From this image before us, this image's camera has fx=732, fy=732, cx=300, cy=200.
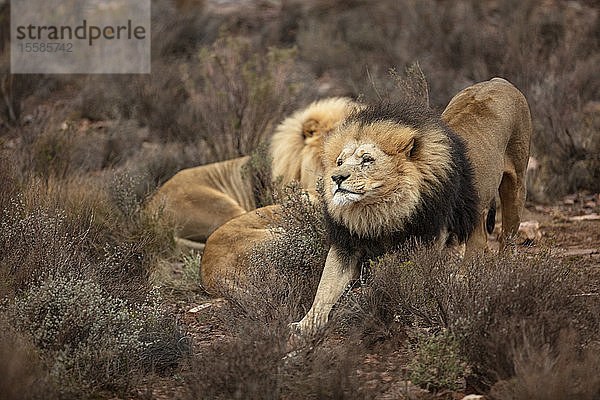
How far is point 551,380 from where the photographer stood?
10.7 ft

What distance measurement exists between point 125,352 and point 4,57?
1064 cm

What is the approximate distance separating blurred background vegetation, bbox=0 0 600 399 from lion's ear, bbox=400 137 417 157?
68 centimetres

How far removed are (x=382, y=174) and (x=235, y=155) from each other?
573cm

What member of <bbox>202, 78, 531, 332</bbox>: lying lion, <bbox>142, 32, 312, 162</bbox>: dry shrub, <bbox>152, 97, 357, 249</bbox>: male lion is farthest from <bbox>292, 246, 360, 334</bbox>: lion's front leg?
<bbox>142, 32, 312, 162</bbox>: dry shrub

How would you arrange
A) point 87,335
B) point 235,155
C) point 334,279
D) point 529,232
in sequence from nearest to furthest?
point 87,335 < point 334,279 < point 529,232 < point 235,155

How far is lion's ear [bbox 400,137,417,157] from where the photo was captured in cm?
445

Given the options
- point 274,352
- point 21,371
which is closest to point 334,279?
point 274,352

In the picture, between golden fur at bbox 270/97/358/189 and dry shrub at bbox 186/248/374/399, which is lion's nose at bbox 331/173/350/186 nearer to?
dry shrub at bbox 186/248/374/399

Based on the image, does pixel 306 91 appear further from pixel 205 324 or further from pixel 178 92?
pixel 205 324

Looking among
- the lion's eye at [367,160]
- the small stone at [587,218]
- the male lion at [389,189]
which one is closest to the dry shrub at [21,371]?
the male lion at [389,189]

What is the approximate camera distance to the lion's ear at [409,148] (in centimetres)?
445

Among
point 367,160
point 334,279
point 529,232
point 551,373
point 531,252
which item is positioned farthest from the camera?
point 529,232

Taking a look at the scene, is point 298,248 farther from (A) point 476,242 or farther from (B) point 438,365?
(B) point 438,365

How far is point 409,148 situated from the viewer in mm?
4445
